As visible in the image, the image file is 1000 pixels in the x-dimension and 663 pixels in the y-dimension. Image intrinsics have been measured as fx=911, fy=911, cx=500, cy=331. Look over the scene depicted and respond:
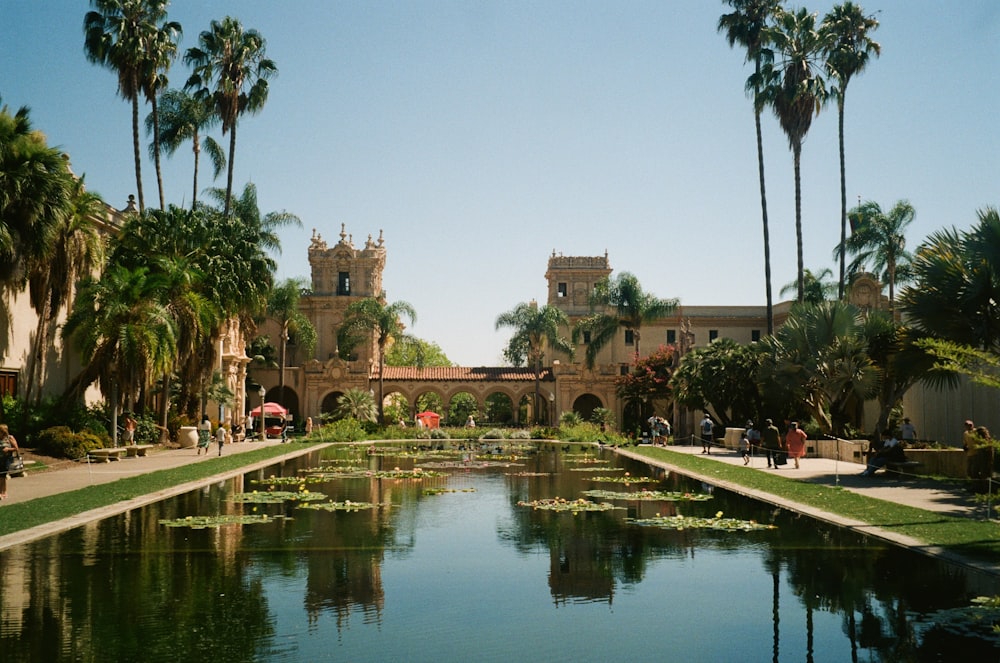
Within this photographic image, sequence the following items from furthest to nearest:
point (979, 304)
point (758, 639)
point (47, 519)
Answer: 1. point (979, 304)
2. point (47, 519)
3. point (758, 639)

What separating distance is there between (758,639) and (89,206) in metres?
30.6

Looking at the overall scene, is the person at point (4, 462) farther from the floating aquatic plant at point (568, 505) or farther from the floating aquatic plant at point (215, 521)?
the floating aquatic plant at point (568, 505)

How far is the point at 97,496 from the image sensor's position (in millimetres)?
18312

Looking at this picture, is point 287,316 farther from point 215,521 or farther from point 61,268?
point 215,521

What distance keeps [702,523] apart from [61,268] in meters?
25.1

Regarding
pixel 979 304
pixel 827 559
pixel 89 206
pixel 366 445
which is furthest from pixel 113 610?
pixel 366 445

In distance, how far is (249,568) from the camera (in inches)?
432

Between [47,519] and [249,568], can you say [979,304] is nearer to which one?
[249,568]

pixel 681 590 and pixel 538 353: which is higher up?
pixel 538 353

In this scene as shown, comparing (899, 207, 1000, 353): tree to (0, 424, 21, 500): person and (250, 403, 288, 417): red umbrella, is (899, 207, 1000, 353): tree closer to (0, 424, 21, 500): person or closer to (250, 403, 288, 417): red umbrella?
(0, 424, 21, 500): person

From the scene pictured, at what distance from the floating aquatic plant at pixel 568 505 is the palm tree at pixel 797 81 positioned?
92.0 feet

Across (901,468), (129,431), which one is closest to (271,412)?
(129,431)

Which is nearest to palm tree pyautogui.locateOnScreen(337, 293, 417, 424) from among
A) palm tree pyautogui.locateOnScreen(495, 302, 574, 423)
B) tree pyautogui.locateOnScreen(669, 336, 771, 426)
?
palm tree pyautogui.locateOnScreen(495, 302, 574, 423)

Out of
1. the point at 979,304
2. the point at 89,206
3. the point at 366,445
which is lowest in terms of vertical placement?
the point at 366,445
